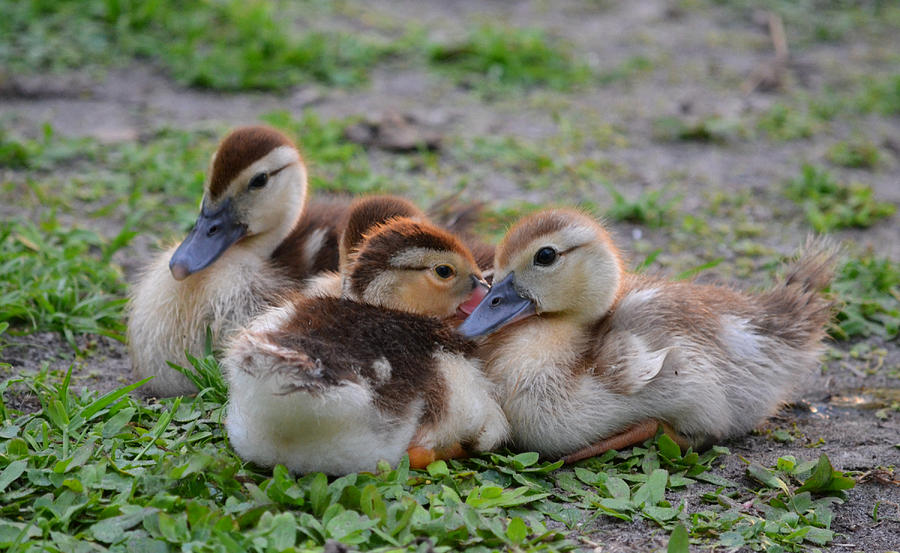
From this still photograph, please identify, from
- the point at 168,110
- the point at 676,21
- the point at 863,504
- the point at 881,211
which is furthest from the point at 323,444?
the point at 676,21

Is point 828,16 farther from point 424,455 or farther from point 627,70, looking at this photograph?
point 424,455

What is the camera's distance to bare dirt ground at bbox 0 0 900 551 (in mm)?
3670

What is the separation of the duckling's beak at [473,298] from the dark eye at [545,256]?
8.6 inches

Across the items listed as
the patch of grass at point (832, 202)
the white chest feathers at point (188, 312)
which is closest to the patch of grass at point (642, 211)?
the patch of grass at point (832, 202)

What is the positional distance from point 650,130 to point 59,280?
4263mm

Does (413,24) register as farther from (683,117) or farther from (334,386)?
(334,386)

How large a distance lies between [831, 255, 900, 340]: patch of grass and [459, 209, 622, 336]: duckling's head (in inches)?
59.6

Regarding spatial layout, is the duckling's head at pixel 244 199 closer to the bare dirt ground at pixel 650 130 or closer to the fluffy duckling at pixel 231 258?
the fluffy duckling at pixel 231 258

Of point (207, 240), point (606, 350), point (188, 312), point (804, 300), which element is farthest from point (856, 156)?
point (188, 312)

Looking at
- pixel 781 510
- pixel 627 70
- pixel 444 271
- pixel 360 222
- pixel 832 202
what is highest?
pixel 627 70

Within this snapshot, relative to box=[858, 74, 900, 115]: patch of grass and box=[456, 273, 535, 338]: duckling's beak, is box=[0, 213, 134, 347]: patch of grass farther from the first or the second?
box=[858, 74, 900, 115]: patch of grass

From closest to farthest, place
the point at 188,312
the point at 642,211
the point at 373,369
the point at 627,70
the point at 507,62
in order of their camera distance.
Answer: the point at 373,369
the point at 188,312
the point at 642,211
the point at 507,62
the point at 627,70

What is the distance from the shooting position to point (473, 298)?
3.56m

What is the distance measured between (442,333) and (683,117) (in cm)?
452
